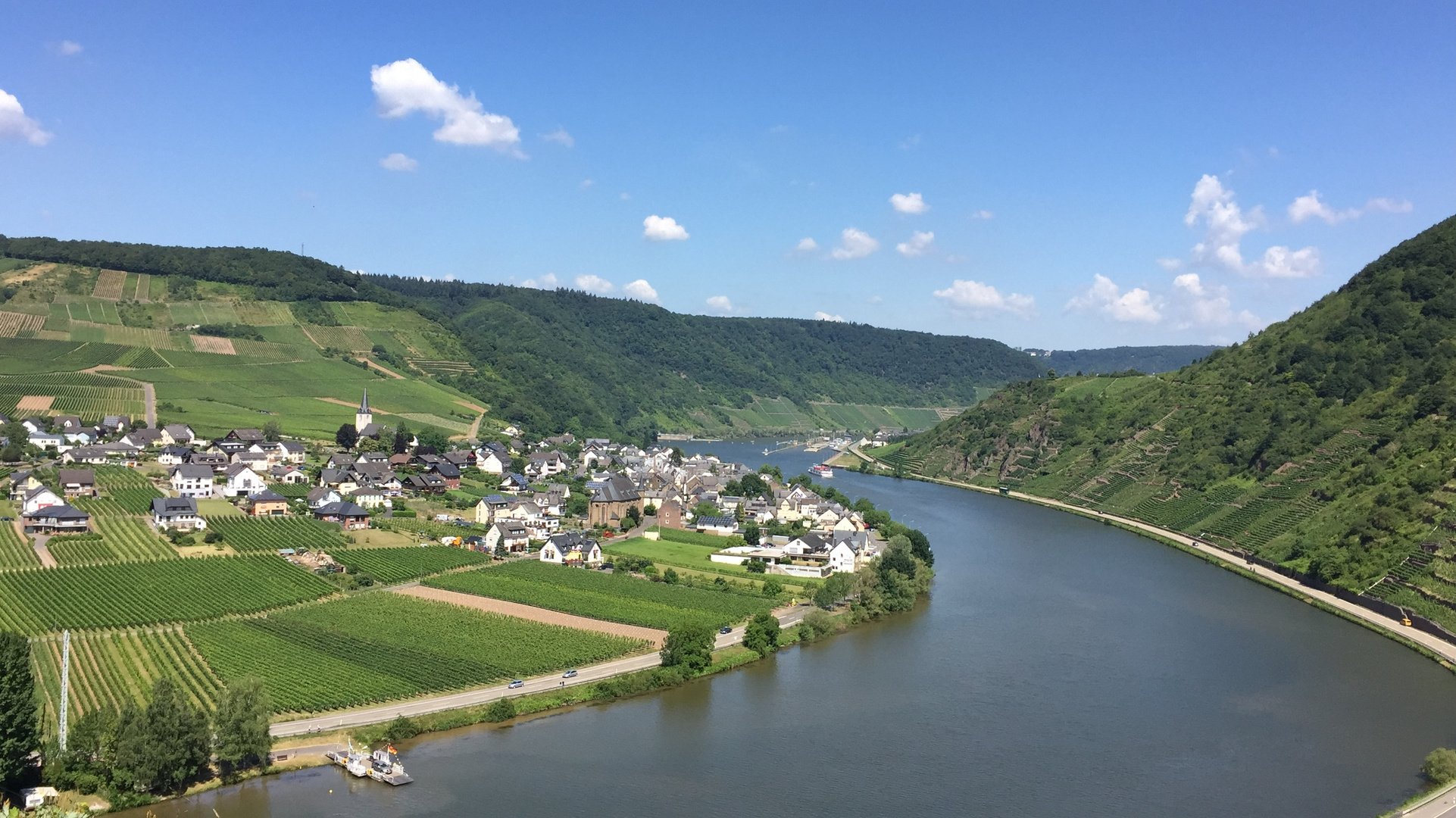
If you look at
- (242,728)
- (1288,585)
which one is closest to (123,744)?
(242,728)

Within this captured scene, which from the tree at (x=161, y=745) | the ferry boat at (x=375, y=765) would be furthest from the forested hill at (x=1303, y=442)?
the tree at (x=161, y=745)

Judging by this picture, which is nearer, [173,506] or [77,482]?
[173,506]

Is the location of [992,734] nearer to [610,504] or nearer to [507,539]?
[507,539]

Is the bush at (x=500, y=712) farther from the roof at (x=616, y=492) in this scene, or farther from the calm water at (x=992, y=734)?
the roof at (x=616, y=492)

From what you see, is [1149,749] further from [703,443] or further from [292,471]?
[703,443]

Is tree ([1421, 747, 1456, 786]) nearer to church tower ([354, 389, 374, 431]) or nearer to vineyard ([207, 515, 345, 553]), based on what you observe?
vineyard ([207, 515, 345, 553])

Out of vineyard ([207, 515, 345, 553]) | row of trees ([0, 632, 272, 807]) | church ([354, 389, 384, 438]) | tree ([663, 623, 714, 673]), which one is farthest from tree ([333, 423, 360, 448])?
row of trees ([0, 632, 272, 807])
